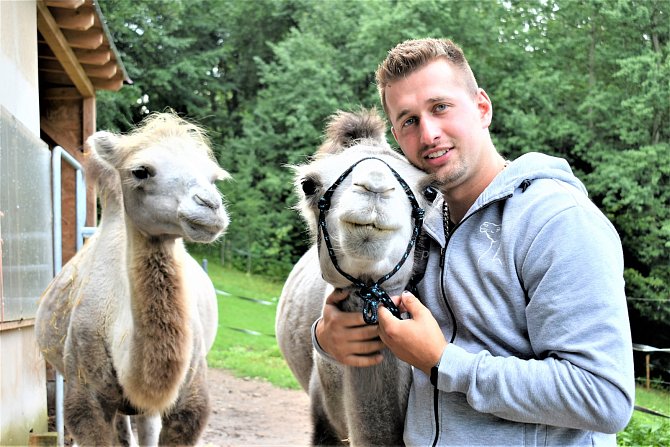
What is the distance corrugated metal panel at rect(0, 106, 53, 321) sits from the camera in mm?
4719

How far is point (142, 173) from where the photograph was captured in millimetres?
3824

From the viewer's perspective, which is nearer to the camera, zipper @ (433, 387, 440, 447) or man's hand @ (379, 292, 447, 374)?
man's hand @ (379, 292, 447, 374)

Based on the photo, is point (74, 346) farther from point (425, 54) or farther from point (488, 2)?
point (488, 2)

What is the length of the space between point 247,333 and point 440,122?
11.8 metres

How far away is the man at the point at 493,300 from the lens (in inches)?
Result: 67.1

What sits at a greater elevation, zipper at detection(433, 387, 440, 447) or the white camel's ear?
the white camel's ear

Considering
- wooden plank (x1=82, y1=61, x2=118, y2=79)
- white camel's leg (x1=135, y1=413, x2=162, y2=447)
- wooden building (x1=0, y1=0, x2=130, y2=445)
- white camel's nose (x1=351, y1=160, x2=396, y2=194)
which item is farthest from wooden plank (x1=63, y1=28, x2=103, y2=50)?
white camel's nose (x1=351, y1=160, x2=396, y2=194)

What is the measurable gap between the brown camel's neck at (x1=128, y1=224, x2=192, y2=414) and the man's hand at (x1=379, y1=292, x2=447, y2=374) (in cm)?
215

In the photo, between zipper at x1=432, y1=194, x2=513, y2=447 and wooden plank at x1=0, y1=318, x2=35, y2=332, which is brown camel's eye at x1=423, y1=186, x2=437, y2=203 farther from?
wooden plank at x1=0, y1=318, x2=35, y2=332

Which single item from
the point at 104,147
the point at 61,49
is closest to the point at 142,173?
the point at 104,147

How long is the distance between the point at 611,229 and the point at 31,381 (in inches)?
212

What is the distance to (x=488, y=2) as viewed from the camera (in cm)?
1938

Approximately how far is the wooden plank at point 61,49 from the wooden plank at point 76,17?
0.27 ft

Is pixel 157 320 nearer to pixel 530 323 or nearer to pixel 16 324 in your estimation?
pixel 16 324
